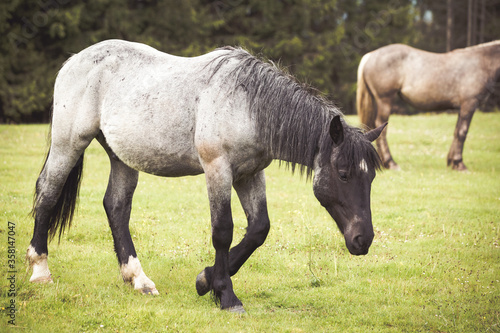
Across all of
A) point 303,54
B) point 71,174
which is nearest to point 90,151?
point 71,174

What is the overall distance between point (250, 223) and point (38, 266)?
228cm

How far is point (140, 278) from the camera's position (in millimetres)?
5137

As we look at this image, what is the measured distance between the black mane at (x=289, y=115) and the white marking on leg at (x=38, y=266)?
105 inches

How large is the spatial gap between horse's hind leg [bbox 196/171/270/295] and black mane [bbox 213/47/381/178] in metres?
0.49

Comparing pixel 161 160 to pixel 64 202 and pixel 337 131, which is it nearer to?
pixel 64 202

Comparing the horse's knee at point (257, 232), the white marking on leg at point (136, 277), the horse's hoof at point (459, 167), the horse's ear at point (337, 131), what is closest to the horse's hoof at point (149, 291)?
the white marking on leg at point (136, 277)

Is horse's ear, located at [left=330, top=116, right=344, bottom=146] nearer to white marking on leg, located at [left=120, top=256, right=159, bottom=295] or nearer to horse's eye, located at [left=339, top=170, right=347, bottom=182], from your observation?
horse's eye, located at [left=339, top=170, right=347, bottom=182]

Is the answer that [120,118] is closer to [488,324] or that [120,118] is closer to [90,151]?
[488,324]

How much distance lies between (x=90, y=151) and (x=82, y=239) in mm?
8373

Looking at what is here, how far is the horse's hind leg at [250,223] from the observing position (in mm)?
4758

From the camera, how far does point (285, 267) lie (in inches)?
237

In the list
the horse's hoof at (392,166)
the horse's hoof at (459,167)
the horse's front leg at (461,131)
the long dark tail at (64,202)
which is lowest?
the horse's hoof at (392,166)

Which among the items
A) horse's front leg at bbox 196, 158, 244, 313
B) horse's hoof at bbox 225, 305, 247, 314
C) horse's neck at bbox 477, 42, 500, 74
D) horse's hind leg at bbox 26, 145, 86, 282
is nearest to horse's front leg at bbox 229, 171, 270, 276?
horse's front leg at bbox 196, 158, 244, 313

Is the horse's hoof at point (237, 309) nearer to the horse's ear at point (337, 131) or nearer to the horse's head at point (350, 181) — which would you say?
the horse's head at point (350, 181)
